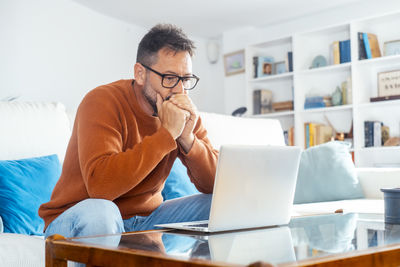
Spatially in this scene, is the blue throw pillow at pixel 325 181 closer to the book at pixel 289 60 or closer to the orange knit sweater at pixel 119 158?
the orange knit sweater at pixel 119 158

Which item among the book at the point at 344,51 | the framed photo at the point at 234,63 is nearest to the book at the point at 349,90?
the book at the point at 344,51

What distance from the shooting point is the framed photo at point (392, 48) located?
4.33 meters

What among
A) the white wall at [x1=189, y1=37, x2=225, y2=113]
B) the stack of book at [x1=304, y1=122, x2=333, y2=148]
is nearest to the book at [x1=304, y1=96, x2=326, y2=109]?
the stack of book at [x1=304, y1=122, x2=333, y2=148]

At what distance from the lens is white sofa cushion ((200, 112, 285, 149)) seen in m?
2.51

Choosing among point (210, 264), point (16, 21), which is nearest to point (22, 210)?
point (210, 264)

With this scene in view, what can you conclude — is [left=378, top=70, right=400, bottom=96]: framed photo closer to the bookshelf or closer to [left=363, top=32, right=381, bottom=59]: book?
the bookshelf

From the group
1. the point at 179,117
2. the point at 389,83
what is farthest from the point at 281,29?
the point at 179,117

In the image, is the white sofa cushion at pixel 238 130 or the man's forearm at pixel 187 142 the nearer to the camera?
the man's forearm at pixel 187 142

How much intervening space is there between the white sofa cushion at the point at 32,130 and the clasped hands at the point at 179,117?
745 mm

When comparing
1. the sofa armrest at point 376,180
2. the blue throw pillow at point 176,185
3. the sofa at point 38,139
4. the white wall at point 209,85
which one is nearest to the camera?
the sofa at point 38,139

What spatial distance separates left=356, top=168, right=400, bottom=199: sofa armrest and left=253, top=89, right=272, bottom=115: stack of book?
241 cm

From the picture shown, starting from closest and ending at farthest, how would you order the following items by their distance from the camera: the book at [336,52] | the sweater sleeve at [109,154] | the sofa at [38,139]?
the sweater sleeve at [109,154]
the sofa at [38,139]
the book at [336,52]

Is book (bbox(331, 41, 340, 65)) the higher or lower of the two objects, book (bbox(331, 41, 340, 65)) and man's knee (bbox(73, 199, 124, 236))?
the higher

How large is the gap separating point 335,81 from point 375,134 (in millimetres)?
757
